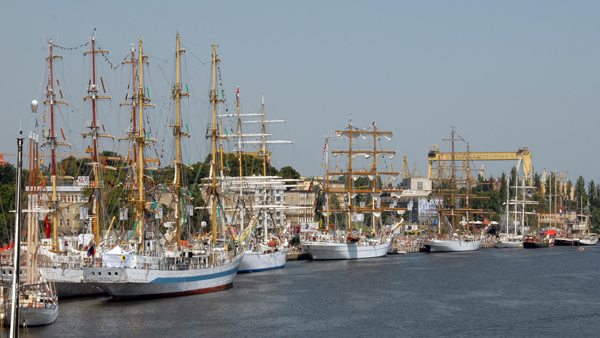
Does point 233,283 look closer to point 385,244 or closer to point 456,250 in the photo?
point 385,244

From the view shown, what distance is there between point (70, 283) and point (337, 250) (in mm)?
55499

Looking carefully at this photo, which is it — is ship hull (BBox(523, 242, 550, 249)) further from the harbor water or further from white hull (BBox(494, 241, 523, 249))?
the harbor water

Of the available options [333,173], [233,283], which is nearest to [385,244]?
[333,173]

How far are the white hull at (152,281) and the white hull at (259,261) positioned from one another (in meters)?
20.3

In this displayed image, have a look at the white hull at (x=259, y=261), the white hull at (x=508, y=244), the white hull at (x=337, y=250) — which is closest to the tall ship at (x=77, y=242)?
the white hull at (x=259, y=261)

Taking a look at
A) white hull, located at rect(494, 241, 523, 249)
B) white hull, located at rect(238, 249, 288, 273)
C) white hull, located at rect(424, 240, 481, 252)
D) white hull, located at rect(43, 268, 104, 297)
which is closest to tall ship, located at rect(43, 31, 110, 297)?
white hull, located at rect(43, 268, 104, 297)

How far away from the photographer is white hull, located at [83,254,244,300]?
56.1 metres

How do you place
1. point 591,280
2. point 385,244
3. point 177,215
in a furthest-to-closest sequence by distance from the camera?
point 385,244, point 591,280, point 177,215

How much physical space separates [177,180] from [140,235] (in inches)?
326

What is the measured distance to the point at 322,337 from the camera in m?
47.0

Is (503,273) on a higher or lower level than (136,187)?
lower

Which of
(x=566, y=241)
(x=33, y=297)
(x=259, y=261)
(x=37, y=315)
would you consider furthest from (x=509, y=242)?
(x=33, y=297)

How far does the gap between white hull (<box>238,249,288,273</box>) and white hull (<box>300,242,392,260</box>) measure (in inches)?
600

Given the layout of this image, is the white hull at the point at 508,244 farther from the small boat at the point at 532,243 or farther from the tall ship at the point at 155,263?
the tall ship at the point at 155,263
